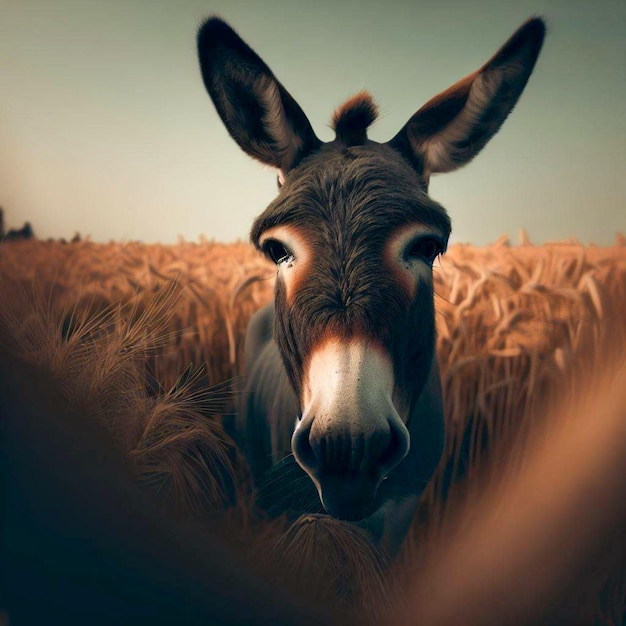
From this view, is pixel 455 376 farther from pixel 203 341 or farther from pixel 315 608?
pixel 315 608

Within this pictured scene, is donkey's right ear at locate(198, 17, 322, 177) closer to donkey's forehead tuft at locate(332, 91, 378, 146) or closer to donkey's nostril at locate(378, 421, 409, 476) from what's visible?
donkey's forehead tuft at locate(332, 91, 378, 146)

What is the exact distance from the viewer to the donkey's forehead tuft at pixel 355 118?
4.84 feet

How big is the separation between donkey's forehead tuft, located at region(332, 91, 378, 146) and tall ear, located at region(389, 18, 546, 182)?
0.41ft

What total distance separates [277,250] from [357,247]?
0.28 m

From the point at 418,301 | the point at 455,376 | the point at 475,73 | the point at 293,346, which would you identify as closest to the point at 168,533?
the point at 293,346

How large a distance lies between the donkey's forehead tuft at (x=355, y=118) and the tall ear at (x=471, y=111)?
126mm

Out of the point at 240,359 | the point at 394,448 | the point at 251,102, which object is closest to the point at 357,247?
the point at 394,448

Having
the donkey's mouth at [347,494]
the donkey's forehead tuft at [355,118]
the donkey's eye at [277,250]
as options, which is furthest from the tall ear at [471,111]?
the donkey's mouth at [347,494]

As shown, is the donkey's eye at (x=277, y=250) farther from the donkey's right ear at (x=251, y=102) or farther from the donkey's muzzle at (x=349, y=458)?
the donkey's muzzle at (x=349, y=458)

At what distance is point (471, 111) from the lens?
146 centimetres

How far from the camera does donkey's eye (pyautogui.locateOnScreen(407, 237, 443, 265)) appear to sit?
4.19ft

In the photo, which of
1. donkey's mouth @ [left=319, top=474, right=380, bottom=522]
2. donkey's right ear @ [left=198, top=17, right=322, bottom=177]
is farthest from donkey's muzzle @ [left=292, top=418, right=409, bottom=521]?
donkey's right ear @ [left=198, top=17, right=322, bottom=177]

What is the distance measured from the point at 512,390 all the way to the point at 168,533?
1.60 meters

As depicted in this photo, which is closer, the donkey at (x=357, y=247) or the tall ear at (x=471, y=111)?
the donkey at (x=357, y=247)
